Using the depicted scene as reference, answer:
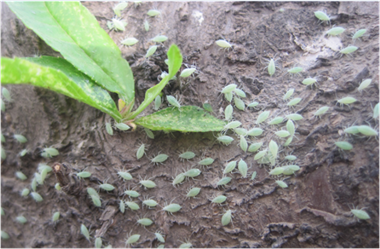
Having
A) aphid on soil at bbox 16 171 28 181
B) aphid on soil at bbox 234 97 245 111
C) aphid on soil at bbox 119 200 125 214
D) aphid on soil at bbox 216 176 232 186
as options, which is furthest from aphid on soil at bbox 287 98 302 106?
aphid on soil at bbox 16 171 28 181

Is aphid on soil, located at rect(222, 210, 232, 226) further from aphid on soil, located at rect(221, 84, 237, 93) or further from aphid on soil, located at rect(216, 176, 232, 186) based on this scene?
aphid on soil, located at rect(221, 84, 237, 93)

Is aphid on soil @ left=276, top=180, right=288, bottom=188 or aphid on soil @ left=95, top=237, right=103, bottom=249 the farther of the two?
aphid on soil @ left=95, top=237, right=103, bottom=249

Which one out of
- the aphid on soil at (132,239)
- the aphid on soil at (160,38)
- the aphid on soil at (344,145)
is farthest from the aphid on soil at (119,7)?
the aphid on soil at (344,145)

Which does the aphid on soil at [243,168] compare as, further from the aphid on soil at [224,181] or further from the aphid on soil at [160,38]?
the aphid on soil at [160,38]

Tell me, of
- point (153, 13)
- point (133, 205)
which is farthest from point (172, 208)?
point (153, 13)

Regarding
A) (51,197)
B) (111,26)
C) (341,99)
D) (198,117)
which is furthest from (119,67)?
(341,99)

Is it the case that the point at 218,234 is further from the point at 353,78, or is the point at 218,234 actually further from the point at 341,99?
the point at 353,78
